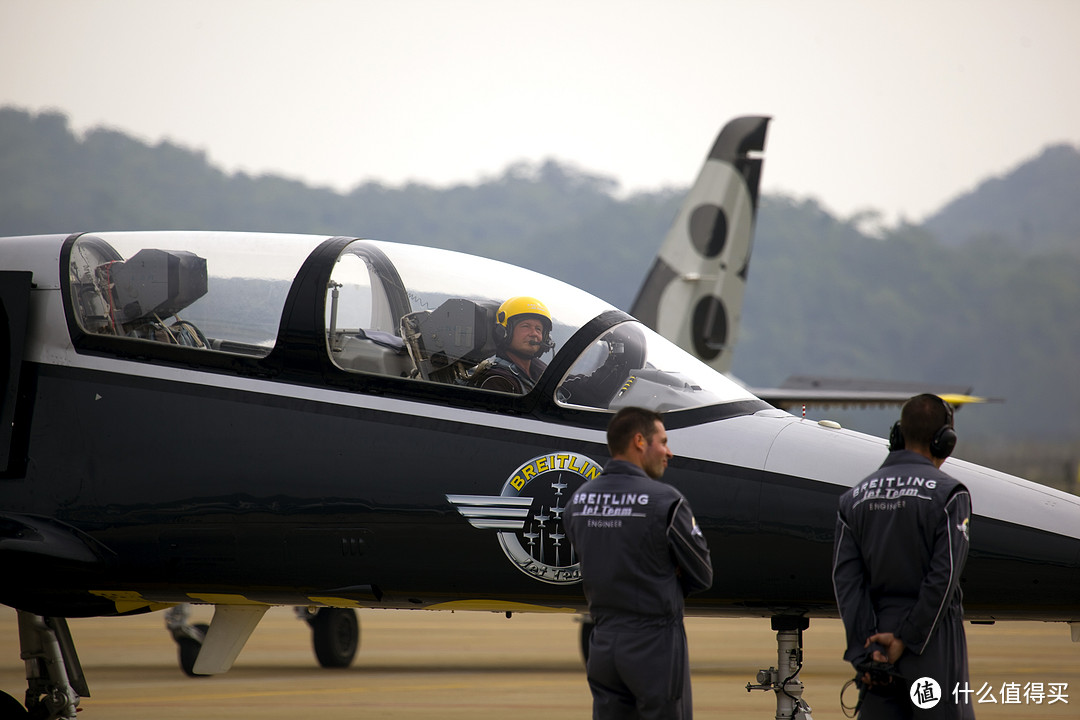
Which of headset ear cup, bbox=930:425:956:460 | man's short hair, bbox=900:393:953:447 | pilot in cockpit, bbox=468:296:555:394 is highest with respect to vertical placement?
pilot in cockpit, bbox=468:296:555:394

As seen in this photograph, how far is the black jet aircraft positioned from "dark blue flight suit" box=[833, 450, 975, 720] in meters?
0.60

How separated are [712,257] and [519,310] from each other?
45.1 feet

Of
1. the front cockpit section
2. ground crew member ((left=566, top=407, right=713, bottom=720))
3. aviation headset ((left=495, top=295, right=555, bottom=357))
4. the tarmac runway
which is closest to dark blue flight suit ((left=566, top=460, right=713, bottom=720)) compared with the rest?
ground crew member ((left=566, top=407, right=713, bottom=720))

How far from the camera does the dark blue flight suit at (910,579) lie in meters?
4.82

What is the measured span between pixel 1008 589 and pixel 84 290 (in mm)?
4783

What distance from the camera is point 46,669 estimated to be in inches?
301

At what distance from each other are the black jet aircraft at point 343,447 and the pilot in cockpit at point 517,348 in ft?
0.22

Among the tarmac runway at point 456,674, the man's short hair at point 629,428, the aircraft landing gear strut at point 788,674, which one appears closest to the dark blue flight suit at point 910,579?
the aircraft landing gear strut at point 788,674

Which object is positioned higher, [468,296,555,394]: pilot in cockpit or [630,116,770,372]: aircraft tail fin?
[630,116,770,372]: aircraft tail fin

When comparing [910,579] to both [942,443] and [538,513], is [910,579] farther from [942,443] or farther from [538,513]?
[538,513]

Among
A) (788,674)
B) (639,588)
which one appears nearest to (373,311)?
(639,588)

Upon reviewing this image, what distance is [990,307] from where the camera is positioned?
133 m

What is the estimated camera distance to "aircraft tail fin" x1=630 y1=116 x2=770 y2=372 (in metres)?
19.7

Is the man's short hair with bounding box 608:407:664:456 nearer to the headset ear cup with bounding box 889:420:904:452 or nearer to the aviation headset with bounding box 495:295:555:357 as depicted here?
the headset ear cup with bounding box 889:420:904:452
